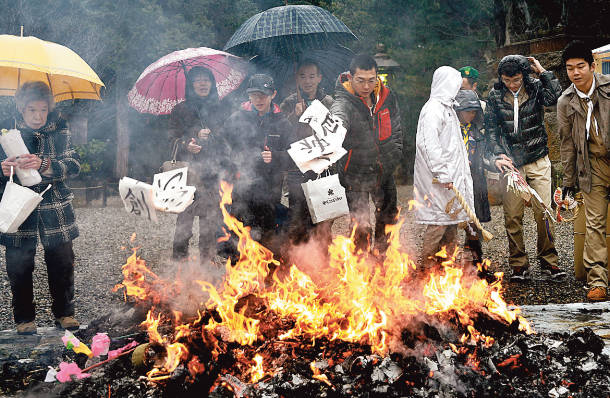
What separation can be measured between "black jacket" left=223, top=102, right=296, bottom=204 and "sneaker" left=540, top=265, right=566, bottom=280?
320cm

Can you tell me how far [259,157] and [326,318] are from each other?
225 centimetres

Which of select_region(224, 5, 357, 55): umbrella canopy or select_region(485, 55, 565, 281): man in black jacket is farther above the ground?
select_region(224, 5, 357, 55): umbrella canopy

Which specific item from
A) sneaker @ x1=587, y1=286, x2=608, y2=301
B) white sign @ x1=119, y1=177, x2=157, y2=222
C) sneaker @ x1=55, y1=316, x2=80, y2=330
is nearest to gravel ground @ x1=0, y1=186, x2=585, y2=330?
sneaker @ x1=587, y1=286, x2=608, y2=301

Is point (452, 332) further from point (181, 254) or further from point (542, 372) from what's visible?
point (181, 254)

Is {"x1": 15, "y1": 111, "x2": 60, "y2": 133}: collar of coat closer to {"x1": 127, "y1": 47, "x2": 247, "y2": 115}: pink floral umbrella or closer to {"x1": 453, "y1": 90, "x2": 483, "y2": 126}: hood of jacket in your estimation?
{"x1": 127, "y1": 47, "x2": 247, "y2": 115}: pink floral umbrella

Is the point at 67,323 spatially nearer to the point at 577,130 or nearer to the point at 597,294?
the point at 597,294

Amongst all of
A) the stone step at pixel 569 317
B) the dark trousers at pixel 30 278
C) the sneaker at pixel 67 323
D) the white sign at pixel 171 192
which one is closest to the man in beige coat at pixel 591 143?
the stone step at pixel 569 317

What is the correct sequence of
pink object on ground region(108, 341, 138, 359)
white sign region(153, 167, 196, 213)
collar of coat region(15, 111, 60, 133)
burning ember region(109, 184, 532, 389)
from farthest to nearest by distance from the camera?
collar of coat region(15, 111, 60, 133) < white sign region(153, 167, 196, 213) < pink object on ground region(108, 341, 138, 359) < burning ember region(109, 184, 532, 389)

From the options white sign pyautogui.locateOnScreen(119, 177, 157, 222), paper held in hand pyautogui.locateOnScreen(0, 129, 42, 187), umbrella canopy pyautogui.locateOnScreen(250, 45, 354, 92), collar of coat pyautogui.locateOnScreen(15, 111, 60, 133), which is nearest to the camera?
white sign pyautogui.locateOnScreen(119, 177, 157, 222)

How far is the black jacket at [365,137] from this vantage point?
5078 millimetres

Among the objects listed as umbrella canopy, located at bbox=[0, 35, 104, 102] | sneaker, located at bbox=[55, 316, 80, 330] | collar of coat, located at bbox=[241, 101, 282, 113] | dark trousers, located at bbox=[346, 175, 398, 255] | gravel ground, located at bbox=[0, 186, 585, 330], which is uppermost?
umbrella canopy, located at bbox=[0, 35, 104, 102]

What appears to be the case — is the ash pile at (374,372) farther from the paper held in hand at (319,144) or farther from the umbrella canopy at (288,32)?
the umbrella canopy at (288,32)

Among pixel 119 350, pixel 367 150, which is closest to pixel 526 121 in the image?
pixel 367 150

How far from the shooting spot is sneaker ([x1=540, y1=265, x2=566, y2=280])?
18.6ft
